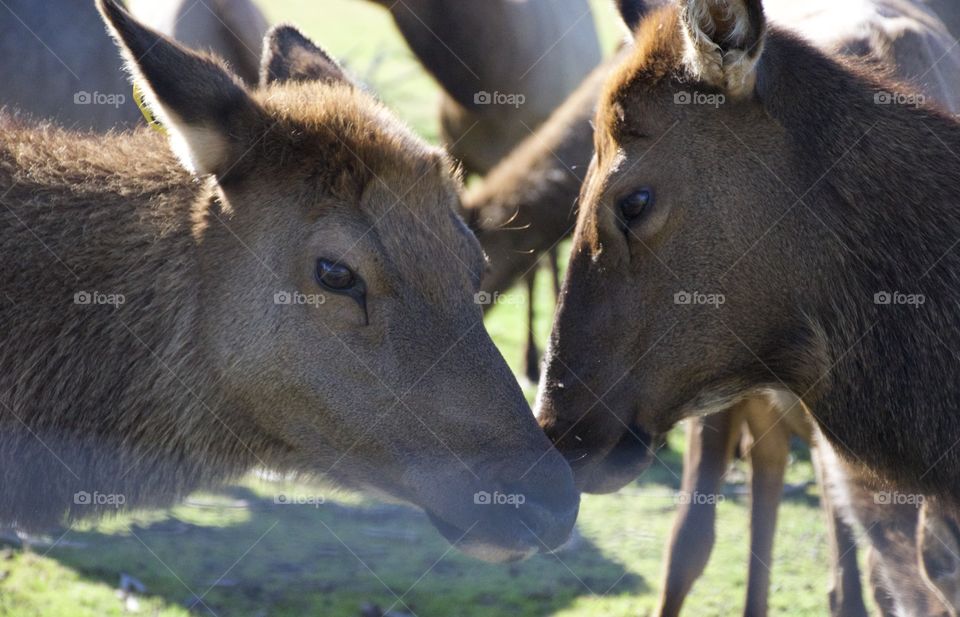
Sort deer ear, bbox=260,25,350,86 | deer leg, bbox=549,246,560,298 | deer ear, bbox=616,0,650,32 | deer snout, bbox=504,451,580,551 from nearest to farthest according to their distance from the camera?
deer snout, bbox=504,451,580,551 → deer ear, bbox=260,25,350,86 → deer ear, bbox=616,0,650,32 → deer leg, bbox=549,246,560,298

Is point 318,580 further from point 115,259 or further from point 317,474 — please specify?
point 115,259

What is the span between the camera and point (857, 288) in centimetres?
456

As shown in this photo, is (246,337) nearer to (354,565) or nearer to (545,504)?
(545,504)

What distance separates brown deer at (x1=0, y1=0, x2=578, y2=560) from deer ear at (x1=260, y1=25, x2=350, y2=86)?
28.9 inches

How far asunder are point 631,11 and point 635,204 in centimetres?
117

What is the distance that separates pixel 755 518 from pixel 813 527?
1.60 metres

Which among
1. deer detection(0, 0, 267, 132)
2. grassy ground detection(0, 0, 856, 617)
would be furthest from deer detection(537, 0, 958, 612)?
deer detection(0, 0, 267, 132)

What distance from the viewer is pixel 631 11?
5480 millimetres

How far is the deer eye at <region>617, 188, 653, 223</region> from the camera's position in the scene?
470 cm

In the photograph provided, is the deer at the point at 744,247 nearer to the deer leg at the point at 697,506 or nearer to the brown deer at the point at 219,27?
the deer leg at the point at 697,506

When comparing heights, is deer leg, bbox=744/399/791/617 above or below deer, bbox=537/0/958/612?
below

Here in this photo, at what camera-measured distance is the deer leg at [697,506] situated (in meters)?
6.25

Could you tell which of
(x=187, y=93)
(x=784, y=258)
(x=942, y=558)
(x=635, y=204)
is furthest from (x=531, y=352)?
(x=187, y=93)

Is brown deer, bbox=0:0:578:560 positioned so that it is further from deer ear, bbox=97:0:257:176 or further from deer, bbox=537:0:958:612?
deer, bbox=537:0:958:612
